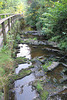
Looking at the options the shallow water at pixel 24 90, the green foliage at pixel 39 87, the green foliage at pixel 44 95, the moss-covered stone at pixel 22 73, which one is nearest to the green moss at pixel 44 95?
the green foliage at pixel 44 95

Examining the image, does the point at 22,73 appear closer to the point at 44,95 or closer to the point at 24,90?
the point at 24,90

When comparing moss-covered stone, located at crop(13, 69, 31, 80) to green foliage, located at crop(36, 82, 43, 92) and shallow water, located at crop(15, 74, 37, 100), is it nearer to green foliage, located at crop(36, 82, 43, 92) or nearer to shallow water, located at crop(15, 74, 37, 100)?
shallow water, located at crop(15, 74, 37, 100)

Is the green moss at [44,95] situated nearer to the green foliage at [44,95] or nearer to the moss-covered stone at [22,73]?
the green foliage at [44,95]

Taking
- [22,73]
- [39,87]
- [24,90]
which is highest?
[22,73]

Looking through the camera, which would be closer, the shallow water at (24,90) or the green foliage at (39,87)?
the shallow water at (24,90)

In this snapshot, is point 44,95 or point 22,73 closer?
point 44,95

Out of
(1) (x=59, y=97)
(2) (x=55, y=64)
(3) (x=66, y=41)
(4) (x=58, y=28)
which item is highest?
(4) (x=58, y=28)

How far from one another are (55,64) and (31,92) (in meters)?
2.70

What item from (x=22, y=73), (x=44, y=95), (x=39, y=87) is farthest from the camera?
(x=22, y=73)

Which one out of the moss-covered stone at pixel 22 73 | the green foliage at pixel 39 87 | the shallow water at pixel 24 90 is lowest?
the shallow water at pixel 24 90

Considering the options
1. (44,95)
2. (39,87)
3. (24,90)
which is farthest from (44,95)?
(24,90)

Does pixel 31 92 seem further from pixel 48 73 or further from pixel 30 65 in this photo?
pixel 30 65

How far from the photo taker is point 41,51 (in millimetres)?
9148

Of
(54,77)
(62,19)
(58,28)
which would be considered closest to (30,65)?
(54,77)
